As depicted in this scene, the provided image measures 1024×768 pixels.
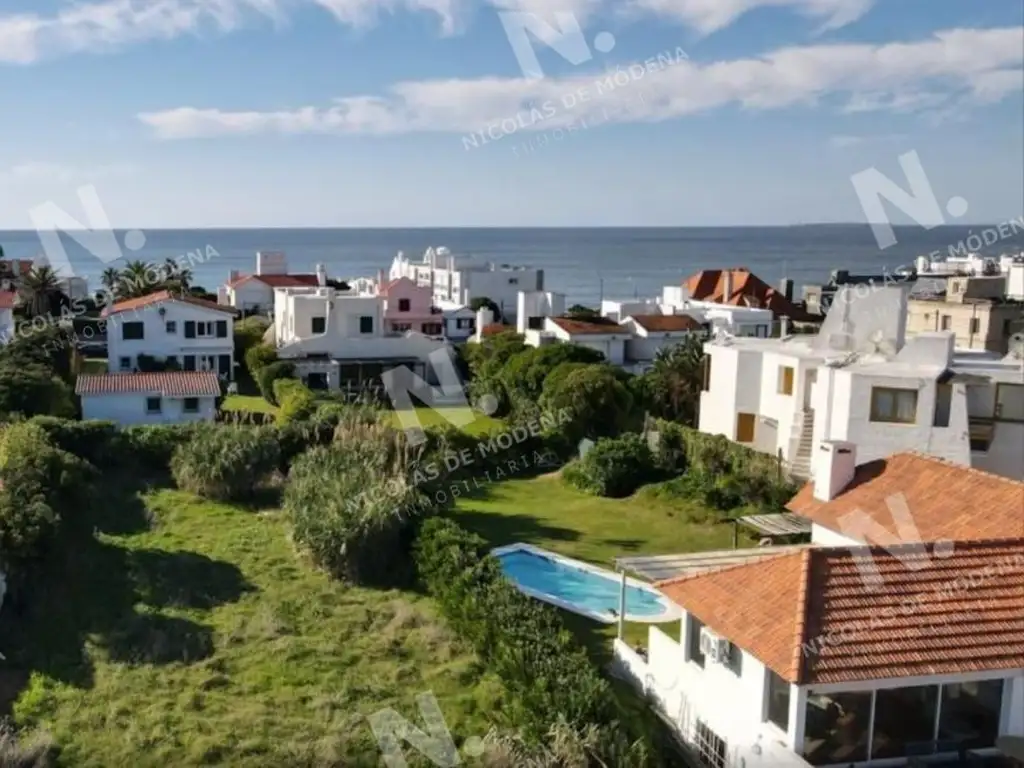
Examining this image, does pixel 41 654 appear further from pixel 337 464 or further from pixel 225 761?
pixel 337 464

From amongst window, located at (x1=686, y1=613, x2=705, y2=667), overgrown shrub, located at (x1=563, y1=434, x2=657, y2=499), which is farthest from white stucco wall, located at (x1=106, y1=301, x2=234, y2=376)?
window, located at (x1=686, y1=613, x2=705, y2=667)

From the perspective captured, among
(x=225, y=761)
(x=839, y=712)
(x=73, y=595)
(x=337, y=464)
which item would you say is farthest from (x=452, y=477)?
(x=839, y=712)

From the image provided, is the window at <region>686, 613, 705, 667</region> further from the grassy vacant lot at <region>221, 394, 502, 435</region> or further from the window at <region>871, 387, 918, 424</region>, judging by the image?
the grassy vacant lot at <region>221, 394, 502, 435</region>

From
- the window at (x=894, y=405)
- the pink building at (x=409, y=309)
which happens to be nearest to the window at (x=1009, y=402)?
the window at (x=894, y=405)

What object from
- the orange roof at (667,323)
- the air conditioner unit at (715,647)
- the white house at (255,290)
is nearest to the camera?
the air conditioner unit at (715,647)

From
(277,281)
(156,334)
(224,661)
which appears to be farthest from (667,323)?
(224,661)

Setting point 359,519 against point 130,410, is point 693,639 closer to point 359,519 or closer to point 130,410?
point 359,519

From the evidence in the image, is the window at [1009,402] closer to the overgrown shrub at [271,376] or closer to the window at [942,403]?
the window at [942,403]
